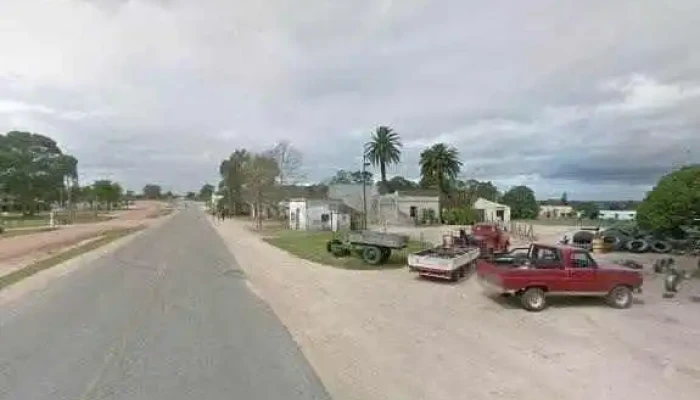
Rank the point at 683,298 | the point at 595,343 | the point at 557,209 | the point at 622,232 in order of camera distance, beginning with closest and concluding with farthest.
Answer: the point at 595,343 < the point at 683,298 < the point at 622,232 < the point at 557,209

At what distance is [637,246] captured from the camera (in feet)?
111

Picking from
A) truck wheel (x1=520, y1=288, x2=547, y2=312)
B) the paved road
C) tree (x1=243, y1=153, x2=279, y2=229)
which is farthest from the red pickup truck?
tree (x1=243, y1=153, x2=279, y2=229)

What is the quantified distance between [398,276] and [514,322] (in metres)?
8.77

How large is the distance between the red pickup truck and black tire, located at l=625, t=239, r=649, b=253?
19570 millimetres

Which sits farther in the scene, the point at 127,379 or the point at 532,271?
the point at 532,271

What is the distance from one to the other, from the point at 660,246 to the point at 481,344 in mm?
26598

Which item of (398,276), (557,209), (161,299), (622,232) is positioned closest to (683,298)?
(398,276)

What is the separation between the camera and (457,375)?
8.86 metres

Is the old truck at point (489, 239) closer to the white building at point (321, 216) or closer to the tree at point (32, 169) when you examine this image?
the white building at point (321, 216)

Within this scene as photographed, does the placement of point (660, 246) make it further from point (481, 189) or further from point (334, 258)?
point (481, 189)

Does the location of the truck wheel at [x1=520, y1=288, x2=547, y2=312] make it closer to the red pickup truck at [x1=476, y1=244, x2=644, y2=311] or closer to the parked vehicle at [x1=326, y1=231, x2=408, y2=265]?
the red pickup truck at [x1=476, y1=244, x2=644, y2=311]

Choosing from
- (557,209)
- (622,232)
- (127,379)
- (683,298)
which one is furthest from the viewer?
(557,209)

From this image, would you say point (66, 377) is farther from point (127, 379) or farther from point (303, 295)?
point (303, 295)

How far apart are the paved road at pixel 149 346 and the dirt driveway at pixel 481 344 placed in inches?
28.6
